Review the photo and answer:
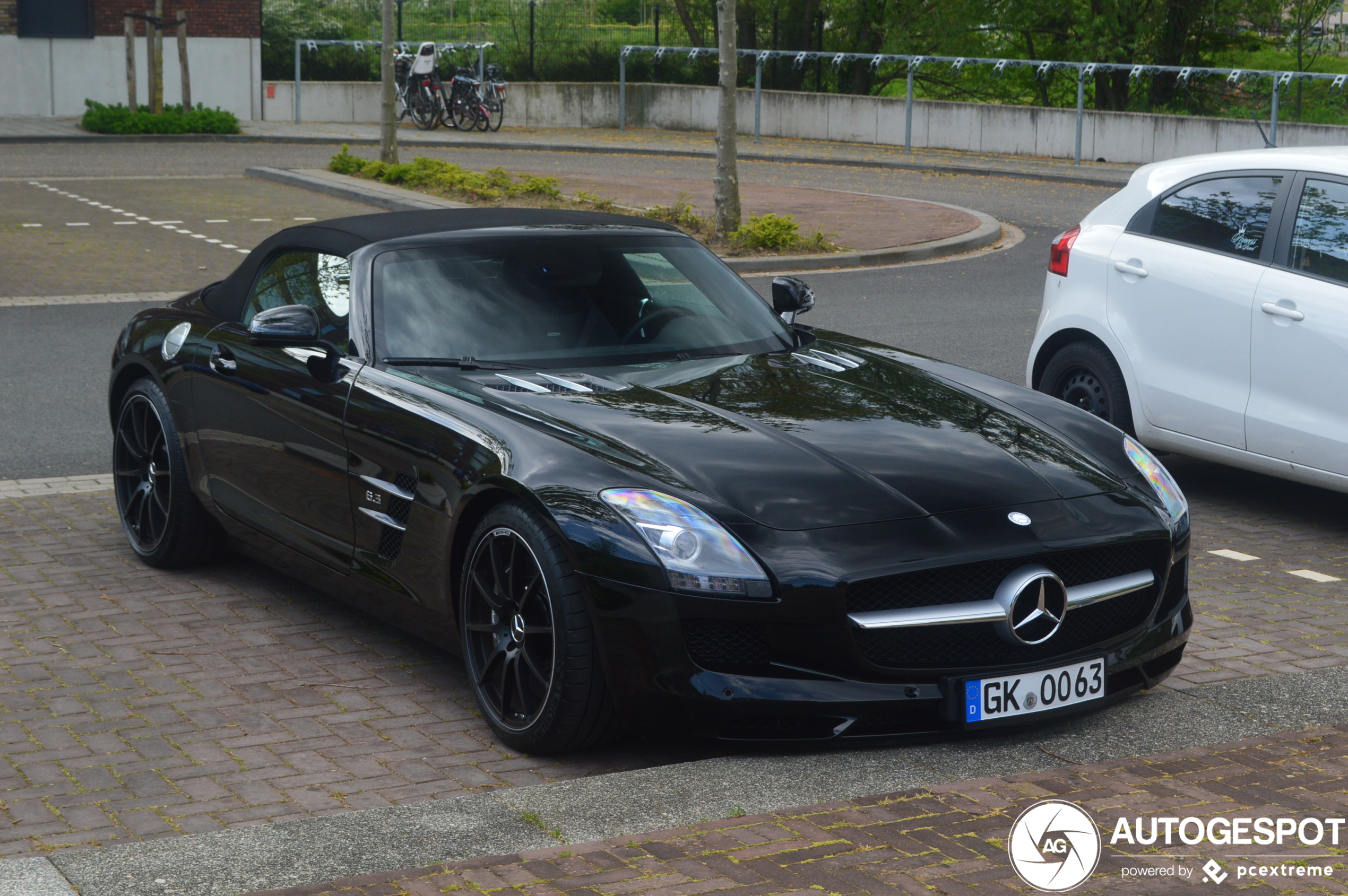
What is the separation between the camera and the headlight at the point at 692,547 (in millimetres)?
4164

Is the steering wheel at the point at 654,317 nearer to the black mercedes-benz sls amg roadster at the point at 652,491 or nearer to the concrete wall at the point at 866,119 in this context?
the black mercedes-benz sls amg roadster at the point at 652,491

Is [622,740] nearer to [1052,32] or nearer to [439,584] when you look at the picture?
[439,584]

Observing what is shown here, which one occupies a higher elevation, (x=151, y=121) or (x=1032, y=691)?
(x=151, y=121)

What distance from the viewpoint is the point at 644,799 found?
399cm

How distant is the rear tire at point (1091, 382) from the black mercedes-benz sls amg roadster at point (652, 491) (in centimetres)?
217

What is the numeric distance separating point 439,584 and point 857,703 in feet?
4.62

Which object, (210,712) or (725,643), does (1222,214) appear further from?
(210,712)

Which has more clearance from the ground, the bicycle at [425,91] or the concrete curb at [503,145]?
the bicycle at [425,91]

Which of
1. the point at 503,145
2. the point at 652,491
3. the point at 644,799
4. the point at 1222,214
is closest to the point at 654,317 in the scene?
the point at 652,491

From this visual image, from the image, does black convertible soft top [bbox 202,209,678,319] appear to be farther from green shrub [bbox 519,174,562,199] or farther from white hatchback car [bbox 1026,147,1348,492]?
green shrub [bbox 519,174,562,199]

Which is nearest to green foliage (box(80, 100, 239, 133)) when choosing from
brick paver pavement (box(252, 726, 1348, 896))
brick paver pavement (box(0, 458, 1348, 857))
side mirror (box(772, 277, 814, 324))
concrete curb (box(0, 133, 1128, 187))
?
concrete curb (box(0, 133, 1128, 187))

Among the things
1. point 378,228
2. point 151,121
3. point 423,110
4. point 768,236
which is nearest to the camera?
point 378,228

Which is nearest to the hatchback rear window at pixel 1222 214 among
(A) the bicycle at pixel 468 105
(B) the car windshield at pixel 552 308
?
(B) the car windshield at pixel 552 308

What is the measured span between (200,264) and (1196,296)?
11432 mm
